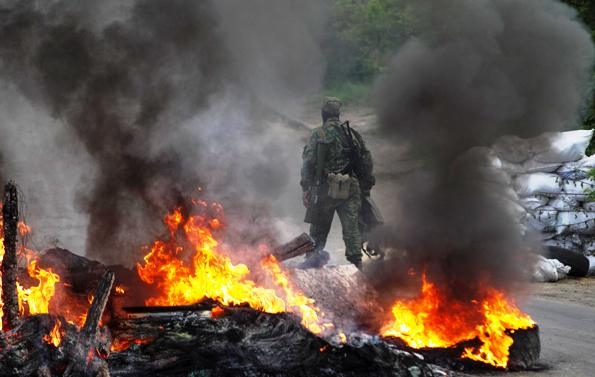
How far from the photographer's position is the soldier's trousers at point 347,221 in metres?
7.32

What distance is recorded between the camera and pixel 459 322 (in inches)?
221

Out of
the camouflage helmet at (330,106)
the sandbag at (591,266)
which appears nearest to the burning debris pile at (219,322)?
the camouflage helmet at (330,106)

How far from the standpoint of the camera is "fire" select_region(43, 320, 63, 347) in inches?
159

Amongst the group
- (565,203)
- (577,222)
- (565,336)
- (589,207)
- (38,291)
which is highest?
(565,203)

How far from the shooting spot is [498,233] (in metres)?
5.96

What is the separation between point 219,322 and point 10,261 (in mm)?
1492

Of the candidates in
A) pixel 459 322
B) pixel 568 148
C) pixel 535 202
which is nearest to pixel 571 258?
pixel 535 202

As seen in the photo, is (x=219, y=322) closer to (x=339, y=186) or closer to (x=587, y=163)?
(x=339, y=186)

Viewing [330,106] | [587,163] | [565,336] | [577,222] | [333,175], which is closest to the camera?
[565,336]

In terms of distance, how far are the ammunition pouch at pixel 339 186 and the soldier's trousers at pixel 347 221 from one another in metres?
0.08

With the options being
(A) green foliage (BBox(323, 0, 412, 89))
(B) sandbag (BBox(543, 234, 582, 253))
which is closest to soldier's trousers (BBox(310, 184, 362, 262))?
(B) sandbag (BBox(543, 234, 582, 253))

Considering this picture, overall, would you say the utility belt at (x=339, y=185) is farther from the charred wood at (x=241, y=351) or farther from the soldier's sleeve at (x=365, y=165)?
the charred wood at (x=241, y=351)

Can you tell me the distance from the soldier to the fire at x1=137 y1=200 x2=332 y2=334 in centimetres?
181

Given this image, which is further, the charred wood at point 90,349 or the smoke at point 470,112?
the smoke at point 470,112
